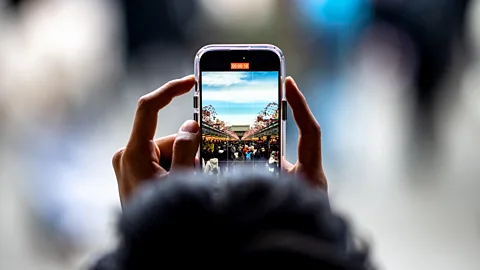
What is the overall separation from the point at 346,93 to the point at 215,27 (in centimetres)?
31

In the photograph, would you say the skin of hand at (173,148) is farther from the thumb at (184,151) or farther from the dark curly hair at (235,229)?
the dark curly hair at (235,229)

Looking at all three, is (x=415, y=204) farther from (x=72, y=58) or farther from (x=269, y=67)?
(x=72, y=58)

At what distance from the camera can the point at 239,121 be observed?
0.54 metres

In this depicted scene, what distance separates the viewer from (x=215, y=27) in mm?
998

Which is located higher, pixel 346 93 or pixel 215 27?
pixel 215 27

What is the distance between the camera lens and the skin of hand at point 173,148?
1.42ft

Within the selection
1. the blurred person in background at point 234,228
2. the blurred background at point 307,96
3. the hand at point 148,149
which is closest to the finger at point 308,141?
the hand at point 148,149

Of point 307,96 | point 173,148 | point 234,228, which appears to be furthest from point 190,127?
point 307,96

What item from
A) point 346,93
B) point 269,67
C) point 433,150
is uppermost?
point 269,67

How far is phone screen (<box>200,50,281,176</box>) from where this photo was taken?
498 mm

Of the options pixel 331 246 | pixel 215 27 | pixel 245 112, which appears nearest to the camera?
pixel 331 246

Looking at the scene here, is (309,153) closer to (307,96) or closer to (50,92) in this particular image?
(307,96)

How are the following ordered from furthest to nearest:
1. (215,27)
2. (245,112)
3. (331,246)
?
(215,27), (245,112), (331,246)

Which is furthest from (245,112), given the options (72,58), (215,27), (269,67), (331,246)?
(72,58)
